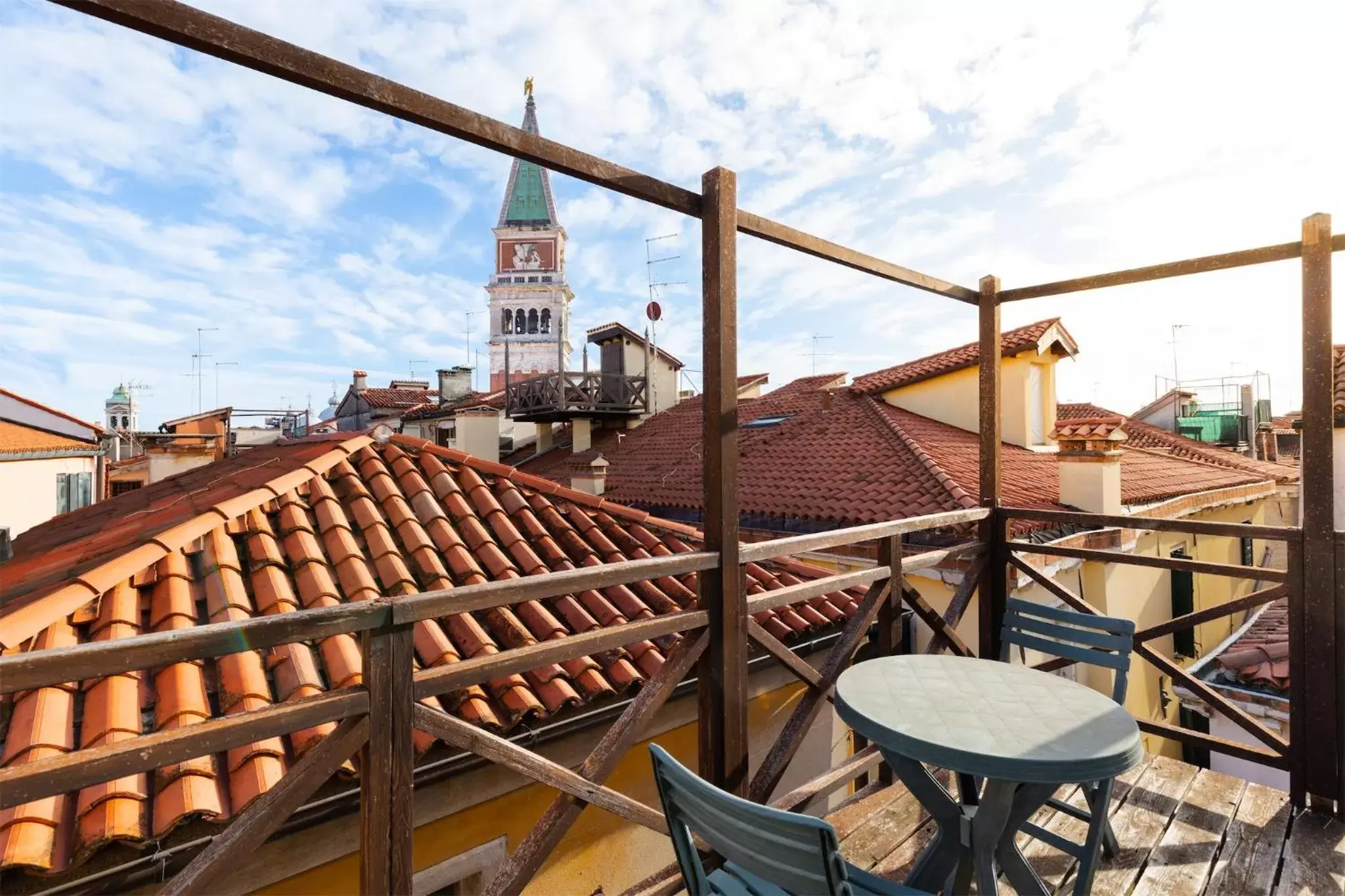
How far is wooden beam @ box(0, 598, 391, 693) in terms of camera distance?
41.6 inches

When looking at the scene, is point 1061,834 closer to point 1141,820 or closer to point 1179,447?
point 1141,820

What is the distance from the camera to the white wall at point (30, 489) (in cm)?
1307

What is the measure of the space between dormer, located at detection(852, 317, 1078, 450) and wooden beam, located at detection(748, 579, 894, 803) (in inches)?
352

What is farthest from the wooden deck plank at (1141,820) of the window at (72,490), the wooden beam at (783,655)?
the window at (72,490)

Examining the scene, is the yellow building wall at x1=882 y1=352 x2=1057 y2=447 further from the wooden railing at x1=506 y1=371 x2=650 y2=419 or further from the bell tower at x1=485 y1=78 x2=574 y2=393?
the bell tower at x1=485 y1=78 x2=574 y2=393

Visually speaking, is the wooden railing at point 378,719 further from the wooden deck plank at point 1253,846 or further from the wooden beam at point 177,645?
the wooden deck plank at point 1253,846

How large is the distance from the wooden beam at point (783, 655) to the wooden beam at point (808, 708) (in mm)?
43

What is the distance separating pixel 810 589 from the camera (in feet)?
8.27

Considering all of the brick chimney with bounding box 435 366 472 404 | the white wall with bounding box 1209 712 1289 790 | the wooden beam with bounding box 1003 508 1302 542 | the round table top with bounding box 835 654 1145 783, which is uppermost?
the brick chimney with bounding box 435 366 472 404

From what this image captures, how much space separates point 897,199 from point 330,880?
222 inches

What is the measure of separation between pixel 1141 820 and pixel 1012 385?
924 centimetres

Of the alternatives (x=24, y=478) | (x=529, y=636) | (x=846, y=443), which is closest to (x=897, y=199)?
(x=529, y=636)

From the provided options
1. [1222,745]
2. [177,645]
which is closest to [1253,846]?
[1222,745]

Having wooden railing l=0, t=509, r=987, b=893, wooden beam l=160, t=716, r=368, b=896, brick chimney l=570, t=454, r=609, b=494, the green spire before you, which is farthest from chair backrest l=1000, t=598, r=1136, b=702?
the green spire
